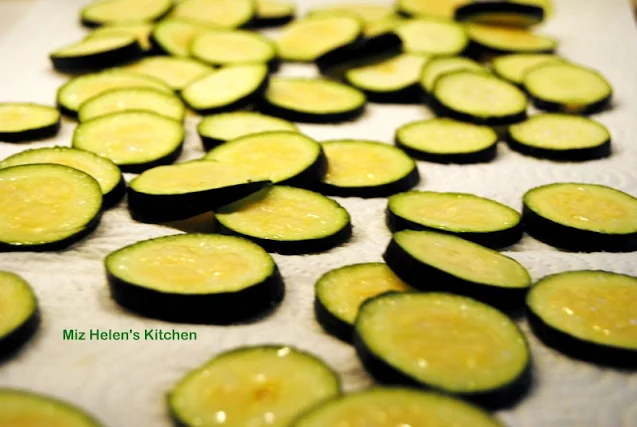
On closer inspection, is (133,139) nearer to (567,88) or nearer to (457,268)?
(457,268)

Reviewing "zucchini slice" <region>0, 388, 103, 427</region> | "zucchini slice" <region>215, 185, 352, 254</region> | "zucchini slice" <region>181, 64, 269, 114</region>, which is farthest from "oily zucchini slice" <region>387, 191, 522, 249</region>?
"zucchini slice" <region>0, 388, 103, 427</region>

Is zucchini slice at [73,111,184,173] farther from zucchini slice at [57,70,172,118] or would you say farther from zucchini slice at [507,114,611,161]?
zucchini slice at [507,114,611,161]

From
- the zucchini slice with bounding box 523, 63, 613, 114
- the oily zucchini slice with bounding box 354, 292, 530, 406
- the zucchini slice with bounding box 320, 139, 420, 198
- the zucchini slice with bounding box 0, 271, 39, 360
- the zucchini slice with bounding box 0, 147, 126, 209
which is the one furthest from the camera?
the zucchini slice with bounding box 523, 63, 613, 114

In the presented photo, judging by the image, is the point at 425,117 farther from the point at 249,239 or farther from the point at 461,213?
the point at 249,239

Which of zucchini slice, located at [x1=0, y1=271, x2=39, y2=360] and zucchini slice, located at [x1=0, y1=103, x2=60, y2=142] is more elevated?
zucchini slice, located at [x1=0, y1=271, x2=39, y2=360]

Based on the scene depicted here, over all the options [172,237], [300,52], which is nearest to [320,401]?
[172,237]

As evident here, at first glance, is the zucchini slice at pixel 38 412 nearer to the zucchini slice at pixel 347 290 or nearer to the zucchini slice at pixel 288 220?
the zucchini slice at pixel 347 290
